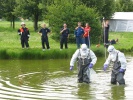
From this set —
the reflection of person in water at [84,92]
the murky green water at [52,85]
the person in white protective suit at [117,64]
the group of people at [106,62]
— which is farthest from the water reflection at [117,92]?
the reflection of person in water at [84,92]

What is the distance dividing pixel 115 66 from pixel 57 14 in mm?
21065

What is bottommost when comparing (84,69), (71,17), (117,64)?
(84,69)

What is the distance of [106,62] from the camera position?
1817cm

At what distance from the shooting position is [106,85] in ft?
57.7

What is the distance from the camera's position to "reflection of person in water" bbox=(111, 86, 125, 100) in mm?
14797

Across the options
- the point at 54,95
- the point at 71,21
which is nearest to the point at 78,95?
the point at 54,95

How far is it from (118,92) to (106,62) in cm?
254

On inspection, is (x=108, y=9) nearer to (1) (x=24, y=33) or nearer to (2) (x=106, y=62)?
(1) (x=24, y=33)

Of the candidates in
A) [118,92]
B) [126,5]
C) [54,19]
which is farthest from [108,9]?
[118,92]

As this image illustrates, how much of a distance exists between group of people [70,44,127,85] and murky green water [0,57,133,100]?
38cm

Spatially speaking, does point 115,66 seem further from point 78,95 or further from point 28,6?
point 28,6

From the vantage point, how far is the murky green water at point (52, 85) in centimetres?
1505

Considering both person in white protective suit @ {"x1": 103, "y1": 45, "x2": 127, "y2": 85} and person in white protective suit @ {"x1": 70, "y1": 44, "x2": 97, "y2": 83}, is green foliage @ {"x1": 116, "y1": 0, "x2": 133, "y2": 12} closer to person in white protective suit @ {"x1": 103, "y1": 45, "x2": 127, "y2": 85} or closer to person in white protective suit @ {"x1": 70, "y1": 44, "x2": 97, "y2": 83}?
person in white protective suit @ {"x1": 70, "y1": 44, "x2": 97, "y2": 83}

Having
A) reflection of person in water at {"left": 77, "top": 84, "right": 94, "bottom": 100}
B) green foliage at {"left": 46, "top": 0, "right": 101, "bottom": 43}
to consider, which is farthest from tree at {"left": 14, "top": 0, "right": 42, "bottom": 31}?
reflection of person in water at {"left": 77, "top": 84, "right": 94, "bottom": 100}
